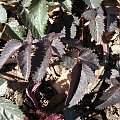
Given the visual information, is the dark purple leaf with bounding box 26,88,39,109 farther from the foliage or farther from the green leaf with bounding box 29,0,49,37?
the green leaf with bounding box 29,0,49,37

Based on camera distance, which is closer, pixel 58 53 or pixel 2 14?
pixel 58 53

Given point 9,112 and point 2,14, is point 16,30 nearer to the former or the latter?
point 2,14

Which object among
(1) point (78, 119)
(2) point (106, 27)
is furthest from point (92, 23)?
(1) point (78, 119)

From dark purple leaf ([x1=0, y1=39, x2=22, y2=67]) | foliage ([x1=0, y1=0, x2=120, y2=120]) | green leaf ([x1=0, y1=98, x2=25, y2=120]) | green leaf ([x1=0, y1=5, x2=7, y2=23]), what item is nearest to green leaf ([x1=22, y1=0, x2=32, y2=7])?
foliage ([x1=0, y1=0, x2=120, y2=120])

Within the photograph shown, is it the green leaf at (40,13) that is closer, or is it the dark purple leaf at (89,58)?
the dark purple leaf at (89,58)

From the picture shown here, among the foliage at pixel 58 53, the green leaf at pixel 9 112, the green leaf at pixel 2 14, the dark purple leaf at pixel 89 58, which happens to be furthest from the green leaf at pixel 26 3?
the green leaf at pixel 9 112

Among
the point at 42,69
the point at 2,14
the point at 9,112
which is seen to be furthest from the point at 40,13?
the point at 9,112

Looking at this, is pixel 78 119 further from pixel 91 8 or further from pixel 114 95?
pixel 91 8

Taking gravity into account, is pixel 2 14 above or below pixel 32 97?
above

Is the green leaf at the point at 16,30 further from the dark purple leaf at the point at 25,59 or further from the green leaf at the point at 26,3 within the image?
the dark purple leaf at the point at 25,59
